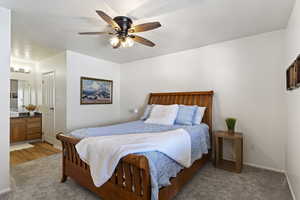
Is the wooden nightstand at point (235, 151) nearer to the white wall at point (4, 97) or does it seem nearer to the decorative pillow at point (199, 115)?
the decorative pillow at point (199, 115)

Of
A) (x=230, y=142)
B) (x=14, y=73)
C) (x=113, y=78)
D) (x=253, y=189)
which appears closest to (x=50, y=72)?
(x=14, y=73)

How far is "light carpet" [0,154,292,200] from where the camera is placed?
196 centimetres

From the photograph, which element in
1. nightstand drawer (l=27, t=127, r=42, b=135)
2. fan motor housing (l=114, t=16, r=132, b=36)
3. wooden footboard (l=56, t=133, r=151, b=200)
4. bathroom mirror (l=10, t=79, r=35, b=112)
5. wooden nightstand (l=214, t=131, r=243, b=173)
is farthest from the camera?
bathroom mirror (l=10, t=79, r=35, b=112)

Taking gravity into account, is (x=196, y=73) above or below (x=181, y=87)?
above

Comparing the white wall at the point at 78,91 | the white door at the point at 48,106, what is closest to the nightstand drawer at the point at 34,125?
the white door at the point at 48,106

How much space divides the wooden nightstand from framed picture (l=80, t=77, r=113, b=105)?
10.8 feet

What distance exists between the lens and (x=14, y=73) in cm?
476

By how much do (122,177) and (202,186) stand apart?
1297 millimetres

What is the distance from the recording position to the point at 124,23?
2090mm

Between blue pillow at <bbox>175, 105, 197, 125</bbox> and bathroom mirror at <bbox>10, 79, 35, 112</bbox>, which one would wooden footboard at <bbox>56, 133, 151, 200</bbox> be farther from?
bathroom mirror at <bbox>10, 79, 35, 112</bbox>

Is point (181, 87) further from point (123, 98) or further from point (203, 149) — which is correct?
point (123, 98)

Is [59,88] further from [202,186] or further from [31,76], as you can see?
[202,186]

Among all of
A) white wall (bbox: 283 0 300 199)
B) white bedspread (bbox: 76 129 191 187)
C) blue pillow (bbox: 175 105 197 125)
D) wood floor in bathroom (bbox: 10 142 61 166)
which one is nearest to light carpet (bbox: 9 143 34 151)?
wood floor in bathroom (bbox: 10 142 61 166)

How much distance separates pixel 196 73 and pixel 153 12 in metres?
1.90
